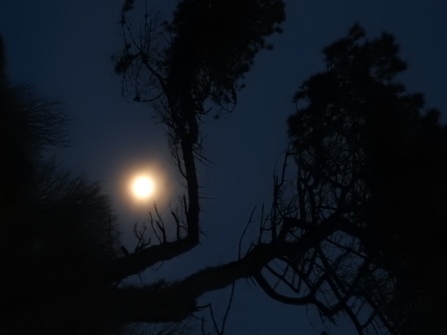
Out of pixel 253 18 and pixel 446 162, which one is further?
pixel 253 18

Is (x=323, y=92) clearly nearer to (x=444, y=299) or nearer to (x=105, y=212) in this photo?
(x=444, y=299)

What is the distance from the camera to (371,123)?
5.80 metres

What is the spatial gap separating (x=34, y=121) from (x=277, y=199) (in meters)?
3.94

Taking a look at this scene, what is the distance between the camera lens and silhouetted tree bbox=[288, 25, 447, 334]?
16.3ft

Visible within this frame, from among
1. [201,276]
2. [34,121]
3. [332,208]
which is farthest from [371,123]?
[34,121]

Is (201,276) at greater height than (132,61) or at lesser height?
lesser

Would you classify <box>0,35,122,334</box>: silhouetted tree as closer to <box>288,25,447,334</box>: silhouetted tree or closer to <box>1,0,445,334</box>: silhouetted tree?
<box>1,0,445,334</box>: silhouetted tree

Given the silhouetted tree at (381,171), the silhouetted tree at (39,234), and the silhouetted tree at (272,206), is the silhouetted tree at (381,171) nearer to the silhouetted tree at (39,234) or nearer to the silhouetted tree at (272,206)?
the silhouetted tree at (272,206)

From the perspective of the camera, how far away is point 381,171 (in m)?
5.40

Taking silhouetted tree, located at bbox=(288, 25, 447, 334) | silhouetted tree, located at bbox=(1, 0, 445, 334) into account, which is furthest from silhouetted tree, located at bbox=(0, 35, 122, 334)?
silhouetted tree, located at bbox=(288, 25, 447, 334)

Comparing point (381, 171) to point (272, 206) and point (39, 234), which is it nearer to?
point (272, 206)

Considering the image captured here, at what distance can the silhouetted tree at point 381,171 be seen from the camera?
4953 millimetres

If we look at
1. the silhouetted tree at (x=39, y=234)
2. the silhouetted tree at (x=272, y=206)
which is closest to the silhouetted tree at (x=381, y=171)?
the silhouetted tree at (x=272, y=206)

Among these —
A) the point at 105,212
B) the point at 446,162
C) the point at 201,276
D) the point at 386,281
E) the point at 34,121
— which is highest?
the point at 34,121
